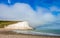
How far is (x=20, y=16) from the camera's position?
1409 mm

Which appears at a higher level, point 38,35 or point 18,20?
point 18,20

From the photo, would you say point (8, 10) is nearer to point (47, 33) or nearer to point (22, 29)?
point (22, 29)

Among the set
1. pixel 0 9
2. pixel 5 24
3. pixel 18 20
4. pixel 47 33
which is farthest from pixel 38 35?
pixel 0 9

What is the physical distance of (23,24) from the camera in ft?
4.58

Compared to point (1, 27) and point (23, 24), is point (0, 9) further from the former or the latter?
point (23, 24)

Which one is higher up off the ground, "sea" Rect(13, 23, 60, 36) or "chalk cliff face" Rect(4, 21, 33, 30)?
"chalk cliff face" Rect(4, 21, 33, 30)

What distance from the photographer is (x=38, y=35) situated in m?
1.39

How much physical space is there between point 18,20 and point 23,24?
0.23 ft

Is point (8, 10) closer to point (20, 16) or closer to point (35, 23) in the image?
point (20, 16)

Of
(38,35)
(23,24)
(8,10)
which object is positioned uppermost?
(8,10)

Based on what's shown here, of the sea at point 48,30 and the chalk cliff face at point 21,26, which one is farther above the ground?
the chalk cliff face at point 21,26

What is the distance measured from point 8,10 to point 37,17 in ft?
1.04

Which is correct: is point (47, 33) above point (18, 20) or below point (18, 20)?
below

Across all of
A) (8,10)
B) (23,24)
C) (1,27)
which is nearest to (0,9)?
(8,10)
